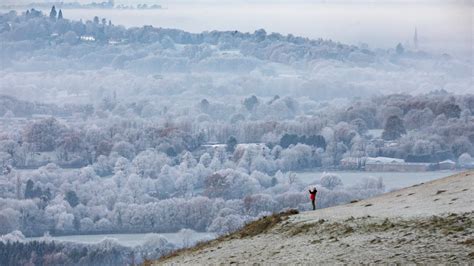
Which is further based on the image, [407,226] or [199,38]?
[199,38]

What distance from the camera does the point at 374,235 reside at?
13.8 m

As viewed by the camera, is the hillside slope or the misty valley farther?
the misty valley

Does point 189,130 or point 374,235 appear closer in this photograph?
point 374,235

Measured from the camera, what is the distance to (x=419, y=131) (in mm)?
93000

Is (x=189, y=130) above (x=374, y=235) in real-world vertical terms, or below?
below

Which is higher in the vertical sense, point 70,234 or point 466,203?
point 466,203

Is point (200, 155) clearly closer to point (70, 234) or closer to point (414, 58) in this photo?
point (70, 234)

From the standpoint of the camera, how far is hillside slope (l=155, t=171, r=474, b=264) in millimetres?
12670

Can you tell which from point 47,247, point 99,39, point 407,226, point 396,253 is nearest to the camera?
point 396,253

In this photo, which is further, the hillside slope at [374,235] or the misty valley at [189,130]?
the misty valley at [189,130]

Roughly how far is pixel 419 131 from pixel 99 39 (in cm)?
6470

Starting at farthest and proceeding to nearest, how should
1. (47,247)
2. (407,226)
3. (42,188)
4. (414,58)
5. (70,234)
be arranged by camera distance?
1. (414,58)
2. (42,188)
3. (70,234)
4. (47,247)
5. (407,226)

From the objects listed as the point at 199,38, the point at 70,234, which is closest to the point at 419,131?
the point at 70,234

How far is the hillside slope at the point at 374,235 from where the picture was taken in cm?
1267
